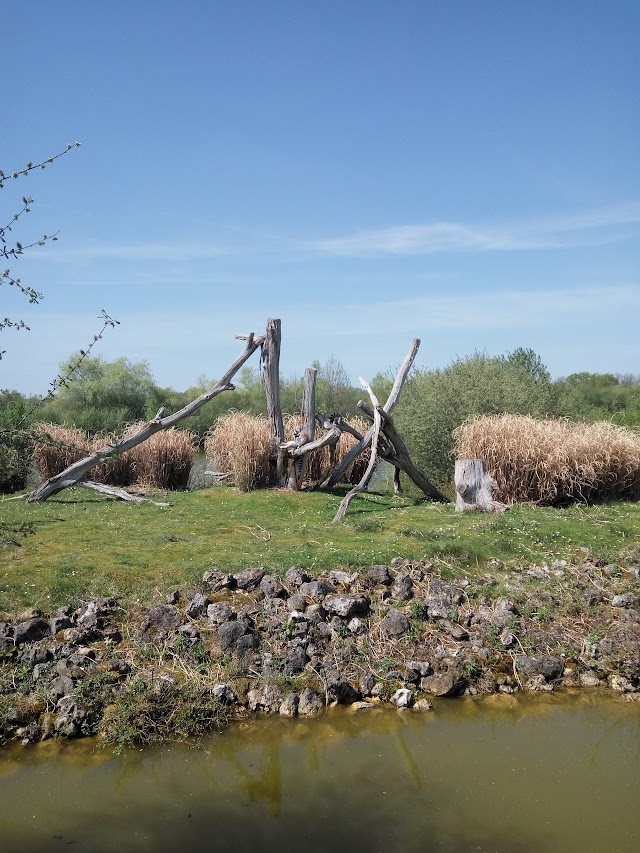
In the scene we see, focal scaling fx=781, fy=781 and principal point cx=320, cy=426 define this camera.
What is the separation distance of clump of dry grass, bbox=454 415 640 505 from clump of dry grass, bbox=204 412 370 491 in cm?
315

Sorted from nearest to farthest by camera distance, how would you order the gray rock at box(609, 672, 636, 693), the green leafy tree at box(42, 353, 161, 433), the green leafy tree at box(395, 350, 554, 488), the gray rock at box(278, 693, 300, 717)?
the gray rock at box(278, 693, 300, 717) < the gray rock at box(609, 672, 636, 693) < the green leafy tree at box(395, 350, 554, 488) < the green leafy tree at box(42, 353, 161, 433)

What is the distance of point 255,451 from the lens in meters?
16.6

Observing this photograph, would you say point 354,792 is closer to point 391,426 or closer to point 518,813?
point 518,813

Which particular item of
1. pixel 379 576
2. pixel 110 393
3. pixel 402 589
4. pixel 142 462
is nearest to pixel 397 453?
pixel 142 462

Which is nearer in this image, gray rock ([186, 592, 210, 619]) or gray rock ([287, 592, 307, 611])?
gray rock ([186, 592, 210, 619])

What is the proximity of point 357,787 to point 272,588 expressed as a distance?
3112mm

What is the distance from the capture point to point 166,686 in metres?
7.63

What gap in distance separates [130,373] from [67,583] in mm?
32632

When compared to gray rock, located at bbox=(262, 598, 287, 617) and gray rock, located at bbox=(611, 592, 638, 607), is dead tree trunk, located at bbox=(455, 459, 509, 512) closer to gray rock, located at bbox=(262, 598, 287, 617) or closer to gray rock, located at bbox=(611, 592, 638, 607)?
gray rock, located at bbox=(611, 592, 638, 607)

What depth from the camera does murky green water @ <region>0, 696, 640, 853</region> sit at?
18.9ft

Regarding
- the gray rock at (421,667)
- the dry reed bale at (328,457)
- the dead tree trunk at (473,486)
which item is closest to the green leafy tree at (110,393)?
the dry reed bale at (328,457)

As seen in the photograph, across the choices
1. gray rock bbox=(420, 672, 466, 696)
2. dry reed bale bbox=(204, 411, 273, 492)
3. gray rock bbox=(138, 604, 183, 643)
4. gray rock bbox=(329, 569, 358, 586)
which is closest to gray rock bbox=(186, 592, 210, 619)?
gray rock bbox=(138, 604, 183, 643)

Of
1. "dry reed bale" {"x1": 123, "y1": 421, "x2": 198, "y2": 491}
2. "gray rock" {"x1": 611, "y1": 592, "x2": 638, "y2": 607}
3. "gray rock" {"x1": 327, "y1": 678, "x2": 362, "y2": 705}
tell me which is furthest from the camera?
"dry reed bale" {"x1": 123, "y1": 421, "x2": 198, "y2": 491}

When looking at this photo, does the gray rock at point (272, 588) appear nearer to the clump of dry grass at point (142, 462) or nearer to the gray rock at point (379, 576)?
the gray rock at point (379, 576)
